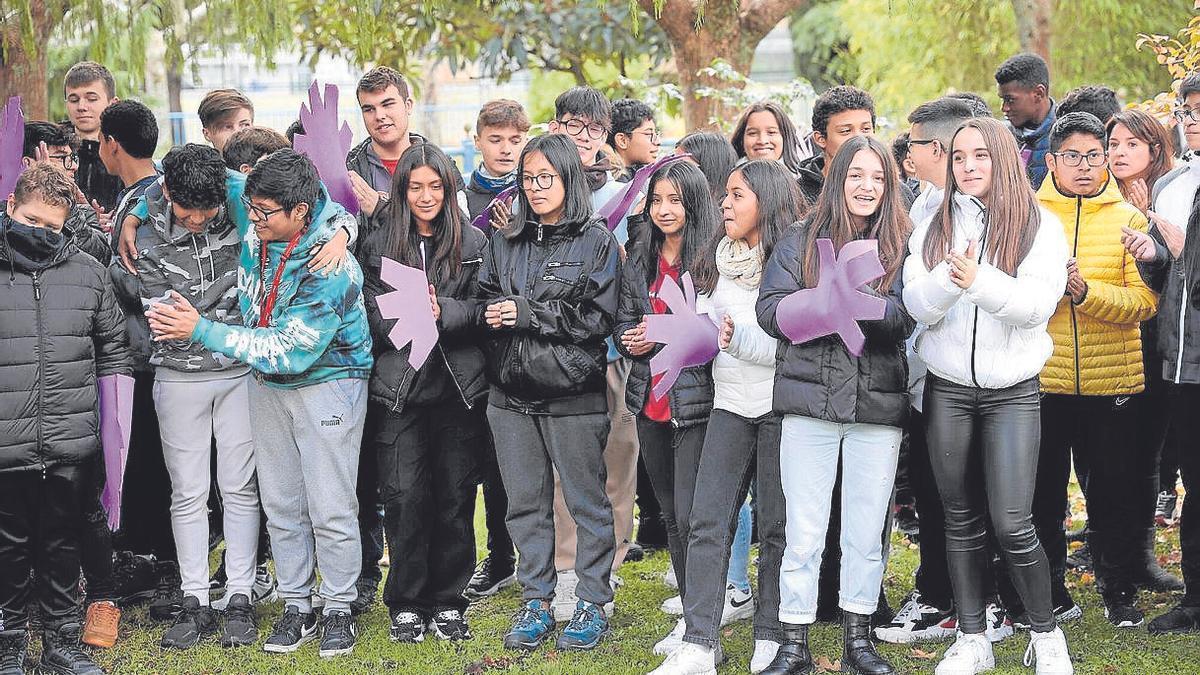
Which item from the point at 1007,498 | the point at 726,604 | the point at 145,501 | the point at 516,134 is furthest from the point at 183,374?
the point at 1007,498

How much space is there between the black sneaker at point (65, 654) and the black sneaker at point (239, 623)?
1.58ft

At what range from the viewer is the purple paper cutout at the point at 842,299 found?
425 cm

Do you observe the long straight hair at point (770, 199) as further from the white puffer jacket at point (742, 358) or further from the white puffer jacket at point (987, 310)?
the white puffer jacket at point (987, 310)

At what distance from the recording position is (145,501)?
5.80 meters

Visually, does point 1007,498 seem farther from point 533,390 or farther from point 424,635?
point 424,635

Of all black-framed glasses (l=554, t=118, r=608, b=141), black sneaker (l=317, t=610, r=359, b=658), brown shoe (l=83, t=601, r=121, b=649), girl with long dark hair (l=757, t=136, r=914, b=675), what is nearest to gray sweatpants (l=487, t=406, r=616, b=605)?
black sneaker (l=317, t=610, r=359, b=658)

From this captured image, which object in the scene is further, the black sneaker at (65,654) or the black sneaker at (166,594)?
the black sneaker at (166,594)

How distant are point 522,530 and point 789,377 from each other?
1.27 metres

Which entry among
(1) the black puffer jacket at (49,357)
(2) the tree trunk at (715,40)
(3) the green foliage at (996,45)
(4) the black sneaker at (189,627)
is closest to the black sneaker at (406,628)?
(4) the black sneaker at (189,627)

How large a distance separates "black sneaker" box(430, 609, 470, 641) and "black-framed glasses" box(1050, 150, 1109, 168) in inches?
112

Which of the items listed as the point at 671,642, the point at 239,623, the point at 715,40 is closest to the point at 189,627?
the point at 239,623

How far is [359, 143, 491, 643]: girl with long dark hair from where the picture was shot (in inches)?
199

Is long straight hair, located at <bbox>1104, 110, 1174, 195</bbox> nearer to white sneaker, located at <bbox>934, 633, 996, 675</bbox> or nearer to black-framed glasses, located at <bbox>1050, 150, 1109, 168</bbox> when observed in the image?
black-framed glasses, located at <bbox>1050, 150, 1109, 168</bbox>

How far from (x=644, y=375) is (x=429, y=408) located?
874 millimetres
